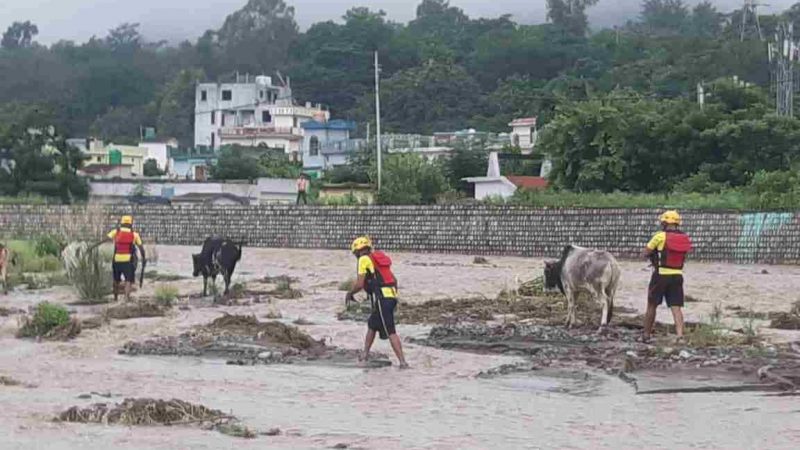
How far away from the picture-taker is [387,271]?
15.3m

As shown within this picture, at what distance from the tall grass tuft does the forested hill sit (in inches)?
1641

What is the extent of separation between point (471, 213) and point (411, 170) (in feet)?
39.3

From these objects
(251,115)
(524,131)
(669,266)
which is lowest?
Answer: (669,266)

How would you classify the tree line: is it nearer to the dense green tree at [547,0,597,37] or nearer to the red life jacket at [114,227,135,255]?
the dense green tree at [547,0,597,37]

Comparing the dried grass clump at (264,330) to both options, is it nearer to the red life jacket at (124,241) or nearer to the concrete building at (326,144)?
the red life jacket at (124,241)

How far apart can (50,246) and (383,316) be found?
23539mm

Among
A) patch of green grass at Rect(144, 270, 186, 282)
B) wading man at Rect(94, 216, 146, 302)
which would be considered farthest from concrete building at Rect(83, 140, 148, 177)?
wading man at Rect(94, 216, 146, 302)

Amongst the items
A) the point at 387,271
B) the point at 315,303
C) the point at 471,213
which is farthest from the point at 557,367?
the point at 471,213

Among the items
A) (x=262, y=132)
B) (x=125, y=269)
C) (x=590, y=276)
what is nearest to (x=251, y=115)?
(x=262, y=132)

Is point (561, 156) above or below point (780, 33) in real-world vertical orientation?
below

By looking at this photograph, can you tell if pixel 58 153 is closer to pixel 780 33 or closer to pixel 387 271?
pixel 780 33

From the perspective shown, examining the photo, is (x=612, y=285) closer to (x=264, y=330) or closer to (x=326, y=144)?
(x=264, y=330)

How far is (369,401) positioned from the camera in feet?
43.6

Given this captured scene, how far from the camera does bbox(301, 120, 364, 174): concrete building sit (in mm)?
87188
